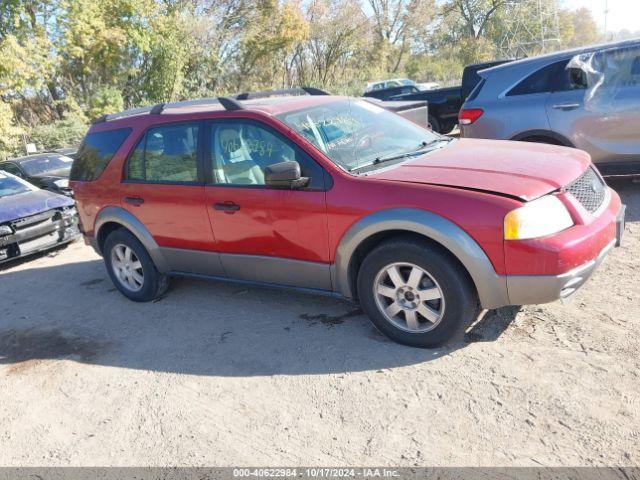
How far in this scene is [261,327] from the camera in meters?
4.29

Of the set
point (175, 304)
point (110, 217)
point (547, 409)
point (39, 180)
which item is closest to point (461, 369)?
point (547, 409)

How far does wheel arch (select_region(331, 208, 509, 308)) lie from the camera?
3.19 meters

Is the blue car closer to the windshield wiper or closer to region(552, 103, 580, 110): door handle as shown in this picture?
the windshield wiper

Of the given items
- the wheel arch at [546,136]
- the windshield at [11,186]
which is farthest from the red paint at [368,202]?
the windshield at [11,186]

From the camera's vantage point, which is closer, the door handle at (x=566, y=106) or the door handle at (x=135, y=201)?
the door handle at (x=135, y=201)

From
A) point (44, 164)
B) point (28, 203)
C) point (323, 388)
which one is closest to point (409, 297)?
point (323, 388)

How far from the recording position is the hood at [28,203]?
23.8 feet

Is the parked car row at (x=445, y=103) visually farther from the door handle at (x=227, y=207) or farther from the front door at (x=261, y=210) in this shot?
the door handle at (x=227, y=207)

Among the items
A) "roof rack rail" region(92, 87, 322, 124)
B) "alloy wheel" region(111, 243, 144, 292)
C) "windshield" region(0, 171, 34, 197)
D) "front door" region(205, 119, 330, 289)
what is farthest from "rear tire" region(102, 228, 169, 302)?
"windshield" region(0, 171, 34, 197)

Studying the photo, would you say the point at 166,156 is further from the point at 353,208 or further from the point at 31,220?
the point at 31,220

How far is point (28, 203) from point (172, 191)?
420 cm

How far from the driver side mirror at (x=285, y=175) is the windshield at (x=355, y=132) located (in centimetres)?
28

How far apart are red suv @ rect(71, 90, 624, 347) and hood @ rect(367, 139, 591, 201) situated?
14 mm

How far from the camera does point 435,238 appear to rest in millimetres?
3273
